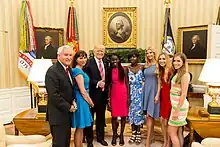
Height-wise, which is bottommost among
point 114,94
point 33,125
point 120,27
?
point 33,125

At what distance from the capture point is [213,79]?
123 inches

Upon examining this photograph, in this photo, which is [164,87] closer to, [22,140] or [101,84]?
[101,84]

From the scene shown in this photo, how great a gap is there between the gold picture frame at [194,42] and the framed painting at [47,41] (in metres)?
2.93

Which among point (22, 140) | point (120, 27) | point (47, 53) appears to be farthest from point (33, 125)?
point (120, 27)

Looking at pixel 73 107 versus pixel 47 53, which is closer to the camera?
pixel 73 107

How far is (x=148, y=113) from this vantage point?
11.8 feet

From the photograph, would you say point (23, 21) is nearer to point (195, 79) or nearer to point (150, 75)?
point (150, 75)

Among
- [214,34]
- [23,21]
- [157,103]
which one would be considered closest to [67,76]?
[157,103]

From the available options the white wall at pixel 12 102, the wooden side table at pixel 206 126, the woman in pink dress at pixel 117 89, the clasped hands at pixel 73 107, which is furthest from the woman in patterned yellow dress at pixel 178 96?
the white wall at pixel 12 102

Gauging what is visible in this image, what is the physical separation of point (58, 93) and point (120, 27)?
13.4ft

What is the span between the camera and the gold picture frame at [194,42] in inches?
215

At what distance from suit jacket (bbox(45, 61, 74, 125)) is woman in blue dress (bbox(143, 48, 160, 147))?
1368 millimetres

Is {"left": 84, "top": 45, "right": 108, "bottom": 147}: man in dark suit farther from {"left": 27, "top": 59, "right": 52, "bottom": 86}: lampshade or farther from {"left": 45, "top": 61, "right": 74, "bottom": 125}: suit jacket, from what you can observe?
{"left": 45, "top": 61, "right": 74, "bottom": 125}: suit jacket

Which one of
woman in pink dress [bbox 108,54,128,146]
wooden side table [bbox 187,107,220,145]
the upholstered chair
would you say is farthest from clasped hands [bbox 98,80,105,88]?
wooden side table [bbox 187,107,220,145]
